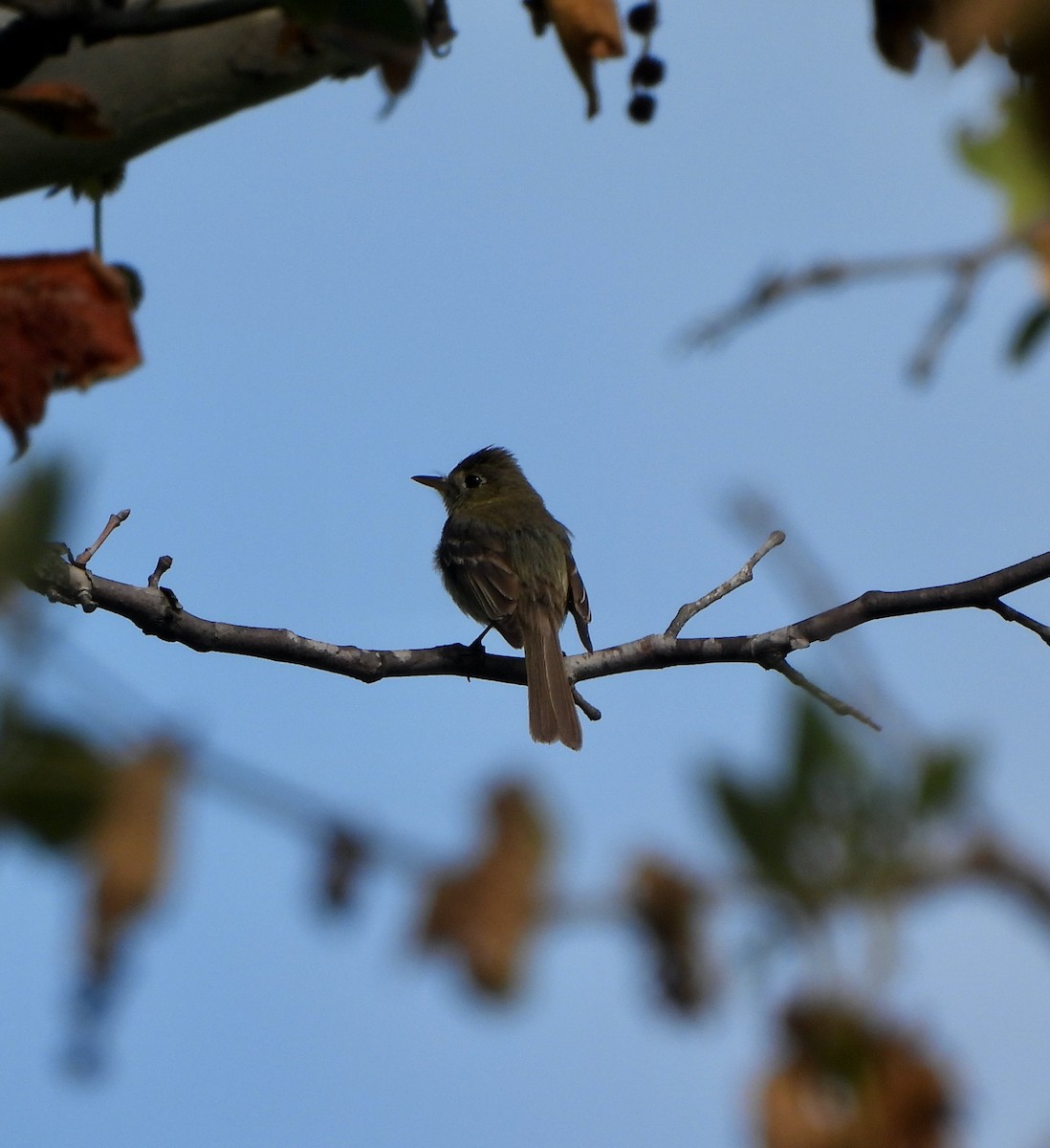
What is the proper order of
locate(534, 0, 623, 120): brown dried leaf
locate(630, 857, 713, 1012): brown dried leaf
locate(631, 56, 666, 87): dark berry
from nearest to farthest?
locate(630, 857, 713, 1012): brown dried leaf < locate(534, 0, 623, 120): brown dried leaf < locate(631, 56, 666, 87): dark berry

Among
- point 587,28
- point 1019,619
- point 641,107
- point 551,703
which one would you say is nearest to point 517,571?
Answer: point 551,703

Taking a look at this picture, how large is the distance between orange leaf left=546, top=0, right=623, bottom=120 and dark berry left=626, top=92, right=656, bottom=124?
37.4 inches

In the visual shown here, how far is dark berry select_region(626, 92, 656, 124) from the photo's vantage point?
3.81 meters

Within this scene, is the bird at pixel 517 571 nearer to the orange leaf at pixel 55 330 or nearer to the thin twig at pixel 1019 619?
the thin twig at pixel 1019 619

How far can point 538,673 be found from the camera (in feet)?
24.8

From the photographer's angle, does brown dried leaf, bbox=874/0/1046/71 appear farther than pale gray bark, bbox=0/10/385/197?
No

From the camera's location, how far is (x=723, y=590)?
636 cm

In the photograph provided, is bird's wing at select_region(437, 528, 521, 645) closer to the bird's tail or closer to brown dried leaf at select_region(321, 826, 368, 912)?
the bird's tail

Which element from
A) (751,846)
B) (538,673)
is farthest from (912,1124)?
(538,673)

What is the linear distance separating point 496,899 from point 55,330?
55.7 inches

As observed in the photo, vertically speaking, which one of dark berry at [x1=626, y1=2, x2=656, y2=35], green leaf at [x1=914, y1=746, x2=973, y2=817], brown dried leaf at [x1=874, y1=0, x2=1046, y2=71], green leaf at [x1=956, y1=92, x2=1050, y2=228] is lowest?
green leaf at [x1=914, y1=746, x2=973, y2=817]

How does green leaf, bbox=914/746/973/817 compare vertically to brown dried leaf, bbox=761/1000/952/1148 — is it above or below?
above

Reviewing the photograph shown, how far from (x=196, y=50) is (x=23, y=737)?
2.43 meters

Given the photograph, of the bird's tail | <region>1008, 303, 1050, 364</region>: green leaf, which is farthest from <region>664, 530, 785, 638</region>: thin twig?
<region>1008, 303, 1050, 364</region>: green leaf
